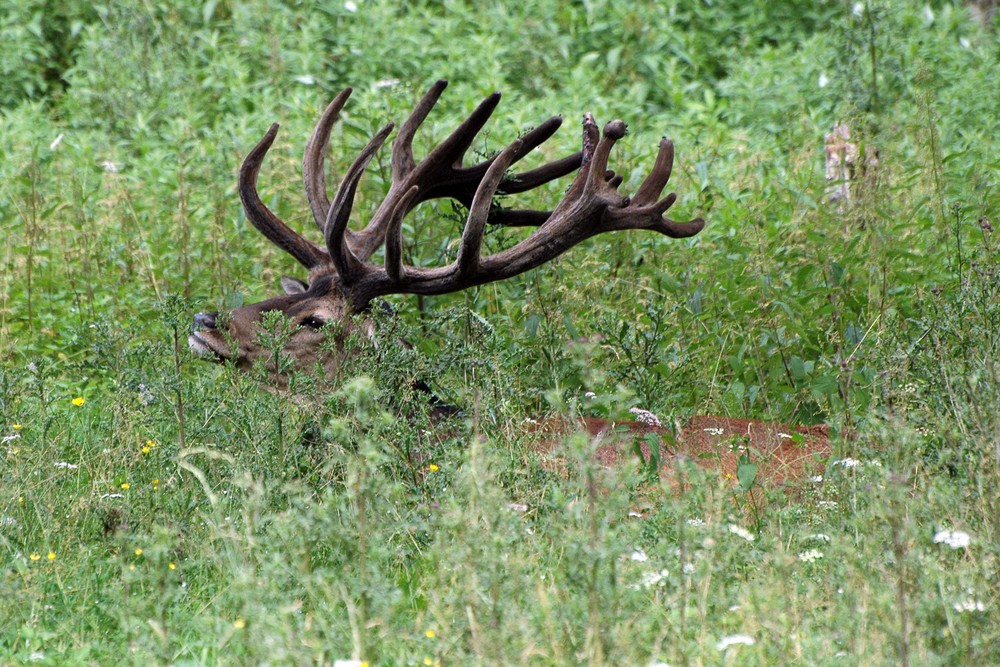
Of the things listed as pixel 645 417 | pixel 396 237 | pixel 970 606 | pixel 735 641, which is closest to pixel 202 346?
pixel 396 237

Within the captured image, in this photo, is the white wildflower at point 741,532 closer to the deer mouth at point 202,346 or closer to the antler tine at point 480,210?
the antler tine at point 480,210

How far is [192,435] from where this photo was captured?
4.54 metres

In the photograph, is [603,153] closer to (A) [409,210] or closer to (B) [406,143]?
(A) [409,210]

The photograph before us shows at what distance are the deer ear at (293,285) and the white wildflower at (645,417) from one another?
71.5 inches

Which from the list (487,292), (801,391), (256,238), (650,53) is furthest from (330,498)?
(650,53)

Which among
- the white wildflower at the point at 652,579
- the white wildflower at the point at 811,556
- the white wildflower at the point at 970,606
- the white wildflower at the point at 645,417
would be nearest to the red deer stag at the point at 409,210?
the white wildflower at the point at 645,417

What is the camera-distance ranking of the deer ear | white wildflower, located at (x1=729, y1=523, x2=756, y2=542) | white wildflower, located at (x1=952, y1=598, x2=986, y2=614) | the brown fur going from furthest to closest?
the deer ear → the brown fur → white wildflower, located at (x1=729, y1=523, x2=756, y2=542) → white wildflower, located at (x1=952, y1=598, x2=986, y2=614)

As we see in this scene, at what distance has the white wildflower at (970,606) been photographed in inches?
121

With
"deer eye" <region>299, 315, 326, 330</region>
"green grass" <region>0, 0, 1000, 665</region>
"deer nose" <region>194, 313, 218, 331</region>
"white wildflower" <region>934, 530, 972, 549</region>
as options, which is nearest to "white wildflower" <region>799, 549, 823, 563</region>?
"green grass" <region>0, 0, 1000, 665</region>

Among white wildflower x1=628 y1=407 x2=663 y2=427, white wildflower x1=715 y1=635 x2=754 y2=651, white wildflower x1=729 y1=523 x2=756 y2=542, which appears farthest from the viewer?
white wildflower x1=628 y1=407 x2=663 y2=427

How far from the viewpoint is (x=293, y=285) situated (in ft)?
19.4

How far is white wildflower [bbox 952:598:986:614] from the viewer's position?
306cm

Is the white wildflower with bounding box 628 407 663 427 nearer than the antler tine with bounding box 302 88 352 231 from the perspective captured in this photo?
Yes

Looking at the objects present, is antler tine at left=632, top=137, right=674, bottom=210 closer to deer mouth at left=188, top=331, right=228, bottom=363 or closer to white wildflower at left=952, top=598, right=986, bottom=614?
deer mouth at left=188, top=331, right=228, bottom=363
